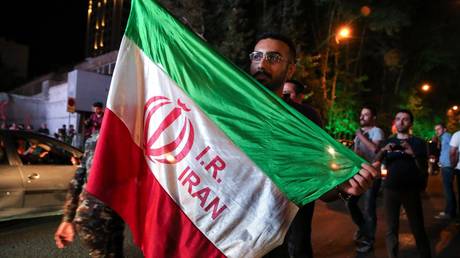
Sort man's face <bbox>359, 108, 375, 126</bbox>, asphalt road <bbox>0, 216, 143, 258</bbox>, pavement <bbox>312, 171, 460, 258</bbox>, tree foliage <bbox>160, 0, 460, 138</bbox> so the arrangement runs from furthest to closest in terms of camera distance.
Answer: tree foliage <bbox>160, 0, 460, 138</bbox> → man's face <bbox>359, 108, 375, 126</bbox> → pavement <bbox>312, 171, 460, 258</bbox> → asphalt road <bbox>0, 216, 143, 258</bbox>

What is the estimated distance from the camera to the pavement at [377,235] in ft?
17.8

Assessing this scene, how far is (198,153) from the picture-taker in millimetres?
1853

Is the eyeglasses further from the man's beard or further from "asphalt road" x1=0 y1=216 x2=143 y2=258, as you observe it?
"asphalt road" x1=0 y1=216 x2=143 y2=258

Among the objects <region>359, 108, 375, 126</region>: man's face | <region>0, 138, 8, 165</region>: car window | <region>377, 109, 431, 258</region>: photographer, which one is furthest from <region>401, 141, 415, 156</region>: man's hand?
<region>0, 138, 8, 165</region>: car window

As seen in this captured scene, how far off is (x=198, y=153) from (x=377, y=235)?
5.44 m

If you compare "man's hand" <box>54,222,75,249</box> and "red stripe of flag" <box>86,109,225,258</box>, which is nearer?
"red stripe of flag" <box>86,109,225,258</box>

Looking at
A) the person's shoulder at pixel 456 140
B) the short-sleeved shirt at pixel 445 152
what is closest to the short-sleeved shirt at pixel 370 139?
the person's shoulder at pixel 456 140

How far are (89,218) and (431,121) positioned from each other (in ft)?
96.6

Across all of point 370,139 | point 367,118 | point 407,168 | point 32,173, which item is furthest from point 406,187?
point 32,173

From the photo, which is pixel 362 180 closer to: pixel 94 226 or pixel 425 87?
pixel 94 226

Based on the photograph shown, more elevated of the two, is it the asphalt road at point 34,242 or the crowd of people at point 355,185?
the crowd of people at point 355,185

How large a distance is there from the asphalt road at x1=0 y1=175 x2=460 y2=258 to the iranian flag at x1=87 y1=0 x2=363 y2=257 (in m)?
3.46

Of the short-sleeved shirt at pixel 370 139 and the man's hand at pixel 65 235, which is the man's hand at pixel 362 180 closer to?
the man's hand at pixel 65 235

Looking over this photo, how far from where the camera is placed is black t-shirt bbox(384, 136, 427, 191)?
4.43m
